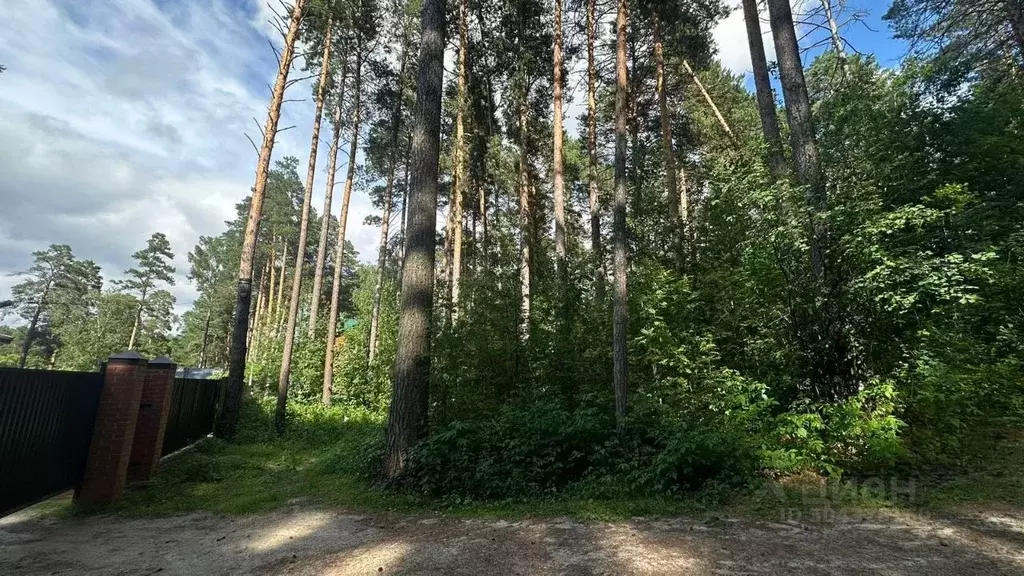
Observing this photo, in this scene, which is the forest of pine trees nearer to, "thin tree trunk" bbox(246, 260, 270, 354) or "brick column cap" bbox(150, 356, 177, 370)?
"brick column cap" bbox(150, 356, 177, 370)

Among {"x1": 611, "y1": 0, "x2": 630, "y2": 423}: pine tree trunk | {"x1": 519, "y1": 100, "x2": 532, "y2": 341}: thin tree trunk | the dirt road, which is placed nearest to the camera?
the dirt road

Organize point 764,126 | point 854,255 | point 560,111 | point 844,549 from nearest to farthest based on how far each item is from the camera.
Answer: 1. point 844,549
2. point 854,255
3. point 764,126
4. point 560,111

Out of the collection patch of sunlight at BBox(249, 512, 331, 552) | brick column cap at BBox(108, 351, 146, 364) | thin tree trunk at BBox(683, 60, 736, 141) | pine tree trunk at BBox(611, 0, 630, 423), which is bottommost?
patch of sunlight at BBox(249, 512, 331, 552)

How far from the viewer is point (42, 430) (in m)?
4.70

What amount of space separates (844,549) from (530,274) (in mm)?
9586

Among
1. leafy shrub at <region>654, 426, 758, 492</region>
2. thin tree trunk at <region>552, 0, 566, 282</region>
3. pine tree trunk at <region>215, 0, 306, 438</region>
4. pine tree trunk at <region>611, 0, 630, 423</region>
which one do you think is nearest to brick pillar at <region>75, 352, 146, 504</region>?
pine tree trunk at <region>215, 0, 306, 438</region>

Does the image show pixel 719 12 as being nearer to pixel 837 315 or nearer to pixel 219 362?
pixel 837 315

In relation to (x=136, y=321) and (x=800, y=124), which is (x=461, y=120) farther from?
(x=136, y=321)

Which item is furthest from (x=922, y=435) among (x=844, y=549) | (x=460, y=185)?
(x=460, y=185)

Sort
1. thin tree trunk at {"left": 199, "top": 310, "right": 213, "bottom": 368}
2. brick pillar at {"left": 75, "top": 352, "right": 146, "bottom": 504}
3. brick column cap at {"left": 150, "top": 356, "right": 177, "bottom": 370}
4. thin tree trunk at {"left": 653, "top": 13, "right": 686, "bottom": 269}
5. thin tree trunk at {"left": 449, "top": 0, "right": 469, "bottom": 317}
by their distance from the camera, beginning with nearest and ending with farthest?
1. brick pillar at {"left": 75, "top": 352, "right": 146, "bottom": 504}
2. brick column cap at {"left": 150, "top": 356, "right": 177, "bottom": 370}
3. thin tree trunk at {"left": 653, "top": 13, "right": 686, "bottom": 269}
4. thin tree trunk at {"left": 449, "top": 0, "right": 469, "bottom": 317}
5. thin tree trunk at {"left": 199, "top": 310, "right": 213, "bottom": 368}

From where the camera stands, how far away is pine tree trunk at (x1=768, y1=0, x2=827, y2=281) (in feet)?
18.9

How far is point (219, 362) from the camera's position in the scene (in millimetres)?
45000

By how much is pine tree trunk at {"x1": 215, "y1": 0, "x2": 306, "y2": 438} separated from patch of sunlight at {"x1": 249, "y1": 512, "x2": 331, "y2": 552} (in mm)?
6791

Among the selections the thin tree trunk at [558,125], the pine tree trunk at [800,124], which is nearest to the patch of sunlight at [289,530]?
the pine tree trunk at [800,124]
